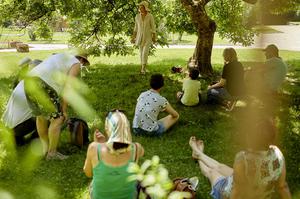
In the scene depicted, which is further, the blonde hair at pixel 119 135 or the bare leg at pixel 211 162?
the bare leg at pixel 211 162

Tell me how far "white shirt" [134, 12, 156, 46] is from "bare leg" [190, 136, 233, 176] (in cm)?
507

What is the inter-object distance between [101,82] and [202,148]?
5.00 metres

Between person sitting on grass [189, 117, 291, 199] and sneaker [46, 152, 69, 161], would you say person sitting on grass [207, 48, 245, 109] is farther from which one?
person sitting on grass [189, 117, 291, 199]

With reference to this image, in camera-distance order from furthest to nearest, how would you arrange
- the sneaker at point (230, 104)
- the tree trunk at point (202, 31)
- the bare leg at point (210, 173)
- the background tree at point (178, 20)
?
the background tree at point (178, 20) → the tree trunk at point (202, 31) → the sneaker at point (230, 104) → the bare leg at point (210, 173)

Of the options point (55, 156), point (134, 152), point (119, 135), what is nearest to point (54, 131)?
point (55, 156)

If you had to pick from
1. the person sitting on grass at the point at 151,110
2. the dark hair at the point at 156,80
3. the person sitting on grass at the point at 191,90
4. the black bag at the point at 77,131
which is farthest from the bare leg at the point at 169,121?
the black bag at the point at 77,131

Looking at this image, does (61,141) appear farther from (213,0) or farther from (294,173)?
(213,0)

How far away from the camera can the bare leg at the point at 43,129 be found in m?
5.88

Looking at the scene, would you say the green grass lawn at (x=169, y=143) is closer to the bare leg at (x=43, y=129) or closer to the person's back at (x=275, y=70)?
the bare leg at (x=43, y=129)

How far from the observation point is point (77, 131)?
20.5 ft

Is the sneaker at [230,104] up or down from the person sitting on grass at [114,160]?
down

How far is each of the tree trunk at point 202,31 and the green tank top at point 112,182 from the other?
7425 millimetres

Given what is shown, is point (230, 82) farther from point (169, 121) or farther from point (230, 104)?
point (169, 121)

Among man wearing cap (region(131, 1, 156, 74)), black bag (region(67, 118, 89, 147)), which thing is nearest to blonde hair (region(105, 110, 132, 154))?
black bag (region(67, 118, 89, 147))
